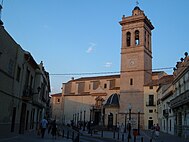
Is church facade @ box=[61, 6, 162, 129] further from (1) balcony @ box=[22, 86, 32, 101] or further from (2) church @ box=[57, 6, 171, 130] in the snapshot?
(1) balcony @ box=[22, 86, 32, 101]

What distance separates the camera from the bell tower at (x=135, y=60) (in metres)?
49.6

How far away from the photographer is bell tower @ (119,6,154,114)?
49.6 meters

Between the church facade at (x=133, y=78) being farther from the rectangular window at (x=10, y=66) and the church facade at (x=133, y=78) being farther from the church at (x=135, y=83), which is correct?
the rectangular window at (x=10, y=66)

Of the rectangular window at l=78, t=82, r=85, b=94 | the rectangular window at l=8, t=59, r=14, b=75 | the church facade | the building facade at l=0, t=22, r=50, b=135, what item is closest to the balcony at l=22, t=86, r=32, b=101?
the building facade at l=0, t=22, r=50, b=135

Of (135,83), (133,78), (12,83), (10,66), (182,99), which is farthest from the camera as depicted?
(133,78)

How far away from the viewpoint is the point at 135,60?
169ft

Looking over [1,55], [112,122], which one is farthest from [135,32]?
[1,55]

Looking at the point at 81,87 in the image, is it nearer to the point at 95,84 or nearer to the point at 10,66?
the point at 95,84

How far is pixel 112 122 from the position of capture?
172ft

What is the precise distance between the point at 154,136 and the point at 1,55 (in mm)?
18558

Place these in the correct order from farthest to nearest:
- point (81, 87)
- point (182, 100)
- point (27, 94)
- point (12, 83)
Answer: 1. point (81, 87)
2. point (182, 100)
3. point (27, 94)
4. point (12, 83)

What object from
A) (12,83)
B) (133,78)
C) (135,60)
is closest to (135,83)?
(133,78)

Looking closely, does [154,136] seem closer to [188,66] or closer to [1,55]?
[188,66]

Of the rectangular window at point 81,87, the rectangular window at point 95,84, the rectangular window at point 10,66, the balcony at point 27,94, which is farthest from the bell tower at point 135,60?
the rectangular window at point 10,66
